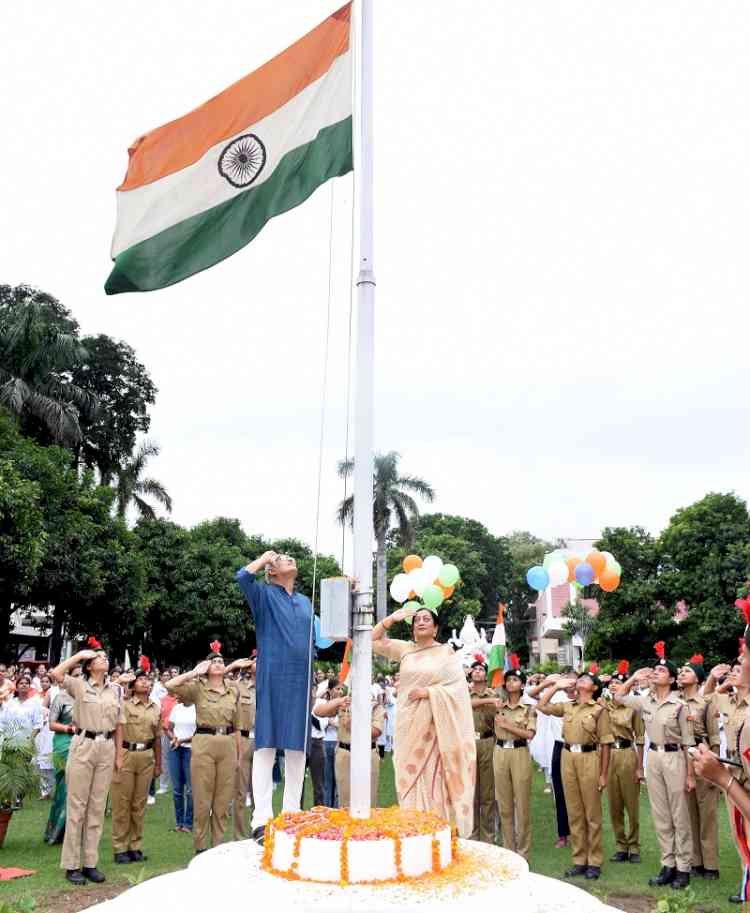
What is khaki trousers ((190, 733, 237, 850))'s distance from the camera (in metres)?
8.96

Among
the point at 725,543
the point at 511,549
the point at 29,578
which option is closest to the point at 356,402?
the point at 29,578

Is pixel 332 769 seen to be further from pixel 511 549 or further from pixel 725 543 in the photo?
pixel 511 549

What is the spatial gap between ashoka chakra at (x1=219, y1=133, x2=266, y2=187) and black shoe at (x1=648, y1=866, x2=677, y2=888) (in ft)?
22.8

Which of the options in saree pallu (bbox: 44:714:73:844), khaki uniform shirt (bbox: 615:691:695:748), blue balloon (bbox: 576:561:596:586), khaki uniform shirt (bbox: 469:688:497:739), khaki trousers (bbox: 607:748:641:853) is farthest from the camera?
blue balloon (bbox: 576:561:596:586)

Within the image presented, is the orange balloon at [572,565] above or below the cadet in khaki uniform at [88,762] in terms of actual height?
above

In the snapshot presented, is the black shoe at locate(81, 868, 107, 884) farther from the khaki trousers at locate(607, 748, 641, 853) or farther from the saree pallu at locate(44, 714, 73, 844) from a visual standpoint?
the khaki trousers at locate(607, 748, 641, 853)

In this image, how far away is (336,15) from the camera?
5516 mm

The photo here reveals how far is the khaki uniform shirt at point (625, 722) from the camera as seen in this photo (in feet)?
31.9

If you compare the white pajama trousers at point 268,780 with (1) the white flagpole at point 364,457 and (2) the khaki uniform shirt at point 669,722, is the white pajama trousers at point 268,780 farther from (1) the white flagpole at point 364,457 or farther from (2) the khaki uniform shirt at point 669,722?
(2) the khaki uniform shirt at point 669,722

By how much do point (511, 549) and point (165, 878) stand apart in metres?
64.0

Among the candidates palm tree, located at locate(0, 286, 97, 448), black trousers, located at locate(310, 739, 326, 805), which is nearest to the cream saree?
black trousers, located at locate(310, 739, 326, 805)

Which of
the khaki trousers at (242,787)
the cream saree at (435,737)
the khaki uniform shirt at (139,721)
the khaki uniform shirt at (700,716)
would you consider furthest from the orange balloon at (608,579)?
Answer: the khaki uniform shirt at (139,721)

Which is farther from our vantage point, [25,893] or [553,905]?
[25,893]

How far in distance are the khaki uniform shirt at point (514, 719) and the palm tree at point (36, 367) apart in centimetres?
2630
